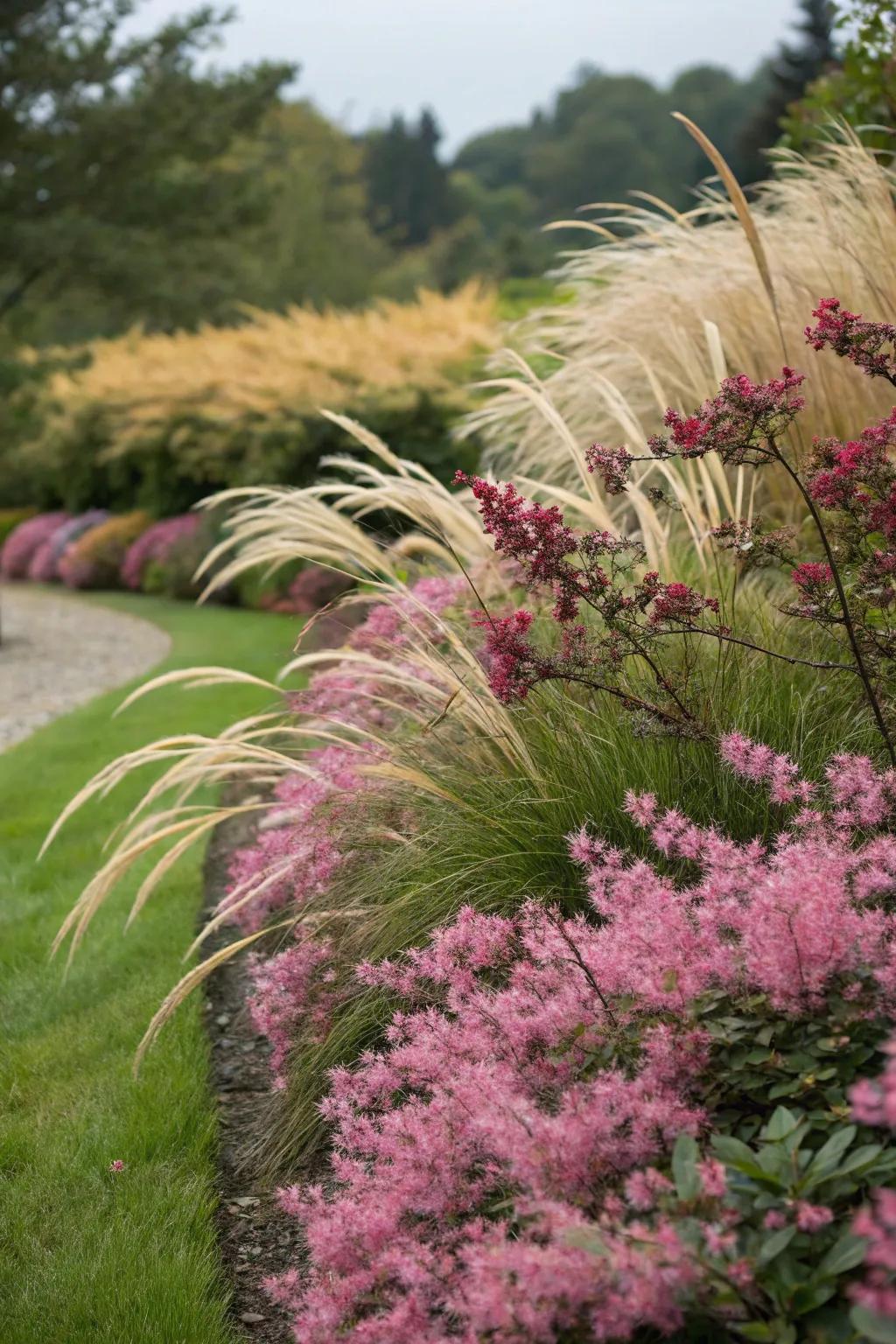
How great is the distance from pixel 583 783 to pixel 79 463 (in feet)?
53.3

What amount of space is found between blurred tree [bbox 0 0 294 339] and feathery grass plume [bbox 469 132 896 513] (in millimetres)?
11728

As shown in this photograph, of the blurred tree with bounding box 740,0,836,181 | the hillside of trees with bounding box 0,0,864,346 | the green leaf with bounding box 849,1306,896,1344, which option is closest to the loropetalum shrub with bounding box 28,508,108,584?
the hillside of trees with bounding box 0,0,864,346

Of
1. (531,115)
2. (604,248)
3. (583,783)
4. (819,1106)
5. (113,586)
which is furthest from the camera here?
(531,115)

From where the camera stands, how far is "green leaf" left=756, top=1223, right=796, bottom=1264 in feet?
3.96

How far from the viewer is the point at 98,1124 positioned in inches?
96.8

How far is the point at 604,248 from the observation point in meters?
Answer: 5.14

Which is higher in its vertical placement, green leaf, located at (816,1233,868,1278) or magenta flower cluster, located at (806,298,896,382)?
magenta flower cluster, located at (806,298,896,382)

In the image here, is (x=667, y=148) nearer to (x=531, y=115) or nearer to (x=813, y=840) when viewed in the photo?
(x=531, y=115)

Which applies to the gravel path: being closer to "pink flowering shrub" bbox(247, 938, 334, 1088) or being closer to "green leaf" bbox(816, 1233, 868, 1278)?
"pink flowering shrub" bbox(247, 938, 334, 1088)

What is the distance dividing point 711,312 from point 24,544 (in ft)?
48.8

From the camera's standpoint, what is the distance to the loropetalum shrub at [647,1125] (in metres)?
1.24

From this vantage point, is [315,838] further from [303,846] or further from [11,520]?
[11,520]

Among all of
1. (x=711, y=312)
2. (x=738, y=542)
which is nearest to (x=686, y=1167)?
(x=738, y=542)

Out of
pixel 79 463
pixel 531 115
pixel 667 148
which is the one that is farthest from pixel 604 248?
pixel 531 115
